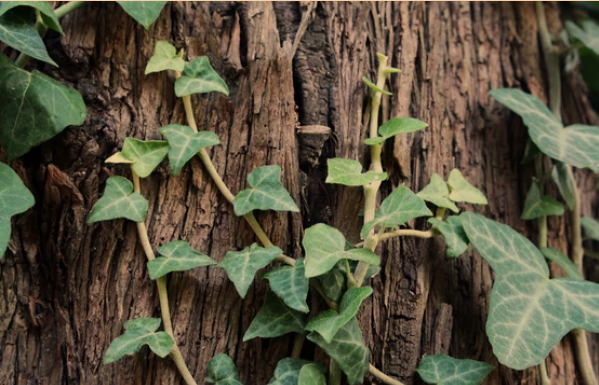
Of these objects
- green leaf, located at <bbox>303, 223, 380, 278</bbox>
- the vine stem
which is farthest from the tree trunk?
green leaf, located at <bbox>303, 223, 380, 278</bbox>

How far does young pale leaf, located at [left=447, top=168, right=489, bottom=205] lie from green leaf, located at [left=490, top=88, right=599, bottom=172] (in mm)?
183

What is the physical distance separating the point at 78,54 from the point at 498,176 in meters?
1.02

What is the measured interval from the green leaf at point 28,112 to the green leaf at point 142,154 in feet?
0.35

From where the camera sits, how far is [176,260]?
0.99 m

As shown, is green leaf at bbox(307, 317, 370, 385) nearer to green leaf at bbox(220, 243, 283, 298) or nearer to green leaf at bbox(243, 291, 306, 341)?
green leaf at bbox(243, 291, 306, 341)

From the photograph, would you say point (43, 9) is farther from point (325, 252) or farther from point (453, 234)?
point (453, 234)

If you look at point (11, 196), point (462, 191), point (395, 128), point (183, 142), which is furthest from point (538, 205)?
point (11, 196)

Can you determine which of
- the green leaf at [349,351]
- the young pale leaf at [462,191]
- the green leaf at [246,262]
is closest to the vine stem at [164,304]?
the green leaf at [246,262]

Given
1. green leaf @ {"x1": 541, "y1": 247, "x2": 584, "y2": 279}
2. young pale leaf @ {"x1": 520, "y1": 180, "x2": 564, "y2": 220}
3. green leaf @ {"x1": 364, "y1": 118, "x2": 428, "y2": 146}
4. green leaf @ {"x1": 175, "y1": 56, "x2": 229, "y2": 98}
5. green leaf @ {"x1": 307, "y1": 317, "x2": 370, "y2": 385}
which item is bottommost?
green leaf @ {"x1": 307, "y1": 317, "x2": 370, "y2": 385}

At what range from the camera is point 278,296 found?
38.4 inches

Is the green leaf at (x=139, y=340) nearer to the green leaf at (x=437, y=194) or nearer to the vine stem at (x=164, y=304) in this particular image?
the vine stem at (x=164, y=304)

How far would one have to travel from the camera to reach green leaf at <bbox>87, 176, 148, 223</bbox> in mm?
992

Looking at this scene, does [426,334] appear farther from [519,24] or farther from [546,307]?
[519,24]

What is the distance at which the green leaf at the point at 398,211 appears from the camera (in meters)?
0.96
